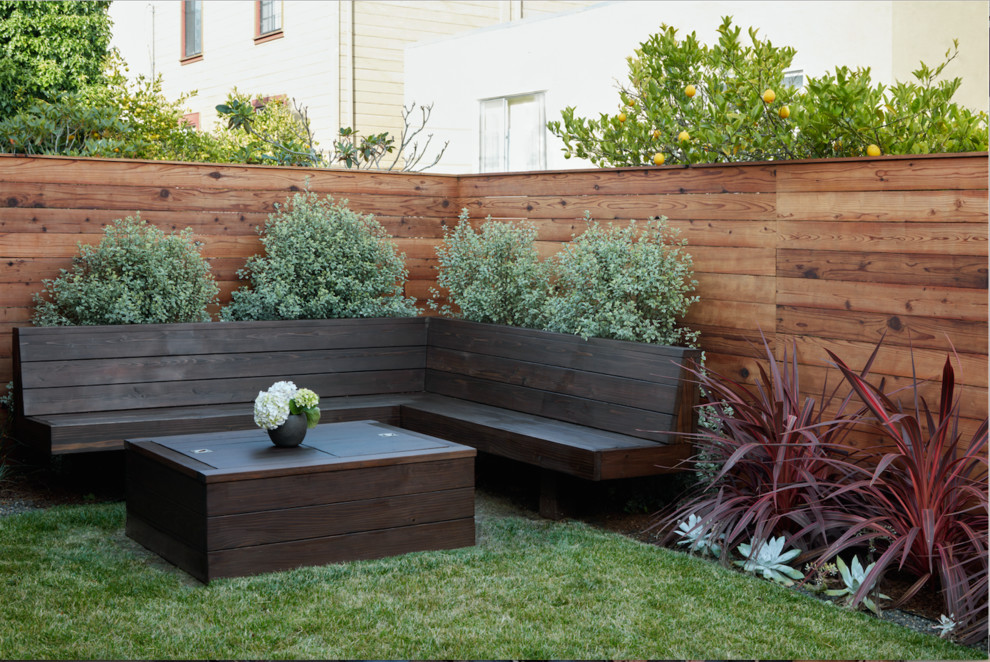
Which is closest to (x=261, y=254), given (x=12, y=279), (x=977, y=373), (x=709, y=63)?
(x=12, y=279)

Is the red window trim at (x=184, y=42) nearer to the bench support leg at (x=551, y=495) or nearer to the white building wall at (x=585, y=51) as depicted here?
the white building wall at (x=585, y=51)

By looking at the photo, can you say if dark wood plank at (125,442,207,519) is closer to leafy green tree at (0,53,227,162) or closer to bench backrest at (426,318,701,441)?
bench backrest at (426,318,701,441)

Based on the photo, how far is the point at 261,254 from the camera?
6027 mm

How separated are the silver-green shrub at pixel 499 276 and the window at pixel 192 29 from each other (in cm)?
970

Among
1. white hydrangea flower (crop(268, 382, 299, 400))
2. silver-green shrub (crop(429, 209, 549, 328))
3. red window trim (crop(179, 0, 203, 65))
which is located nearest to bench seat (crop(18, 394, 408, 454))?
silver-green shrub (crop(429, 209, 549, 328))

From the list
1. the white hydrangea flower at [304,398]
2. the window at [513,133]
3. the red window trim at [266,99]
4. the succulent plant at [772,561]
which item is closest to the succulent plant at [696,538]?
the succulent plant at [772,561]

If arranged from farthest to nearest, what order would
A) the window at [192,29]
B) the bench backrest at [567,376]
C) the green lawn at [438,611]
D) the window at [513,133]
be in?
the window at [192,29]
the window at [513,133]
the bench backrest at [567,376]
the green lawn at [438,611]

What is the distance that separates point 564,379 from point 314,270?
5.48 feet

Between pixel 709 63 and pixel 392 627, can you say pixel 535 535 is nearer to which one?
pixel 392 627

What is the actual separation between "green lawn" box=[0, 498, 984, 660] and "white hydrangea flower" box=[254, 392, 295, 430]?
0.56 metres

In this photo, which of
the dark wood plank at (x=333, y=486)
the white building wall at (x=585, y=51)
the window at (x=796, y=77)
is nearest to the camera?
the dark wood plank at (x=333, y=486)

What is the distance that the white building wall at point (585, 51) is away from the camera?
298 inches

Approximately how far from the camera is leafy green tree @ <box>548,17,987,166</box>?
4746 mm

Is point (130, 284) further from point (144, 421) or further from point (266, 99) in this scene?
point (266, 99)
